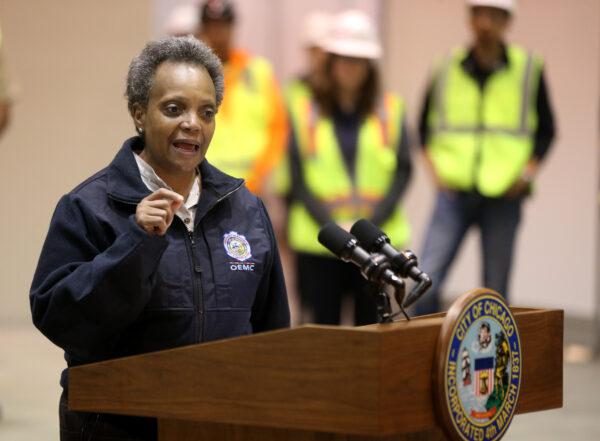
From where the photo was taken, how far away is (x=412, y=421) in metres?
2.44

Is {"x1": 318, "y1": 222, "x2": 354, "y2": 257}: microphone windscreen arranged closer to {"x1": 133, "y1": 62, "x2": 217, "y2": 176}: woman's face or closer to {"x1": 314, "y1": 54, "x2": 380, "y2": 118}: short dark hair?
{"x1": 133, "y1": 62, "x2": 217, "y2": 176}: woman's face

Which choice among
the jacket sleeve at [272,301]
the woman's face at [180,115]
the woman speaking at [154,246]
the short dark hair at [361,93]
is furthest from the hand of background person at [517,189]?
the woman's face at [180,115]

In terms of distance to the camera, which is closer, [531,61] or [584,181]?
[531,61]

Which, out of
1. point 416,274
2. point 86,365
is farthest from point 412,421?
point 86,365

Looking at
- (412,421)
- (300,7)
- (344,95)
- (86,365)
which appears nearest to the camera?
(412,421)

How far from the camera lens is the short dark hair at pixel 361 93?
653 centimetres

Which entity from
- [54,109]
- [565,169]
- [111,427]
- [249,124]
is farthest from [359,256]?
[54,109]

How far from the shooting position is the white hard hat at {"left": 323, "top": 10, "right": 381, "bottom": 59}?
6520 mm

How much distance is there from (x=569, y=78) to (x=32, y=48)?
12.3 feet

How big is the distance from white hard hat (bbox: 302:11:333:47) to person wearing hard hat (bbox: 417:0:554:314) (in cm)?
165

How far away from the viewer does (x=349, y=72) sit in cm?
649

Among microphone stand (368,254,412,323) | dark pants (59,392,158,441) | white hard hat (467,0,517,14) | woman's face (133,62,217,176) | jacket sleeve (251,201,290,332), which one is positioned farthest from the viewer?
white hard hat (467,0,517,14)

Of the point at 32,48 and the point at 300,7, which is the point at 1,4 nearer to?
the point at 32,48

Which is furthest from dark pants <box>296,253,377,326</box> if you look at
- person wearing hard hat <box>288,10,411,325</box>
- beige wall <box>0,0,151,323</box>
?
beige wall <box>0,0,151,323</box>
